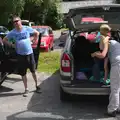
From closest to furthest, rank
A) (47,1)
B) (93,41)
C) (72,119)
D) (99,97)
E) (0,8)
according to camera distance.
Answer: (72,119)
(99,97)
(93,41)
(0,8)
(47,1)

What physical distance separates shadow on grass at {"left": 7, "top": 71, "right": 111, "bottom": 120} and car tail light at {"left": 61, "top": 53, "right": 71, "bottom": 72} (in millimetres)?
838

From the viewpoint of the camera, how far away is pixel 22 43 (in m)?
8.18

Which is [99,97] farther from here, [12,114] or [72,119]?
[12,114]

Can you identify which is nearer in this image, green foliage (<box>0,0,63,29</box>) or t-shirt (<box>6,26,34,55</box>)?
t-shirt (<box>6,26,34,55</box>)

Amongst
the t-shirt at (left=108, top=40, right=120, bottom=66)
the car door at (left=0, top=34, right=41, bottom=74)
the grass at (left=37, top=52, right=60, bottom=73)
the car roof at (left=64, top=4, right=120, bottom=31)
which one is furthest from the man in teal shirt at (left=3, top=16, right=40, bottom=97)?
the grass at (left=37, top=52, right=60, bottom=73)

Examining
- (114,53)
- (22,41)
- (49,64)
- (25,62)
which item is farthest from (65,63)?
(49,64)

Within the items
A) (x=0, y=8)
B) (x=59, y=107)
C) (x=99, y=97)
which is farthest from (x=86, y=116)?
(x=0, y=8)

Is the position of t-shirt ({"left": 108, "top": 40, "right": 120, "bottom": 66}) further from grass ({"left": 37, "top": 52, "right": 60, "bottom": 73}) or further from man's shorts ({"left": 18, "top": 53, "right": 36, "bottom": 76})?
grass ({"left": 37, "top": 52, "right": 60, "bottom": 73})

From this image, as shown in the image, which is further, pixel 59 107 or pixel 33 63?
pixel 33 63

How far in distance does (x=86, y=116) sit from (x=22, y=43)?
2.43 m

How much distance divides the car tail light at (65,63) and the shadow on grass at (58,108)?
84 cm


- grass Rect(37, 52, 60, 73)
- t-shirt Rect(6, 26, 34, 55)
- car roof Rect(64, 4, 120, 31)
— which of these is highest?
car roof Rect(64, 4, 120, 31)

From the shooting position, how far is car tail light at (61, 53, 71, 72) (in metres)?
7.02

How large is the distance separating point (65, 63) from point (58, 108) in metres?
0.97
